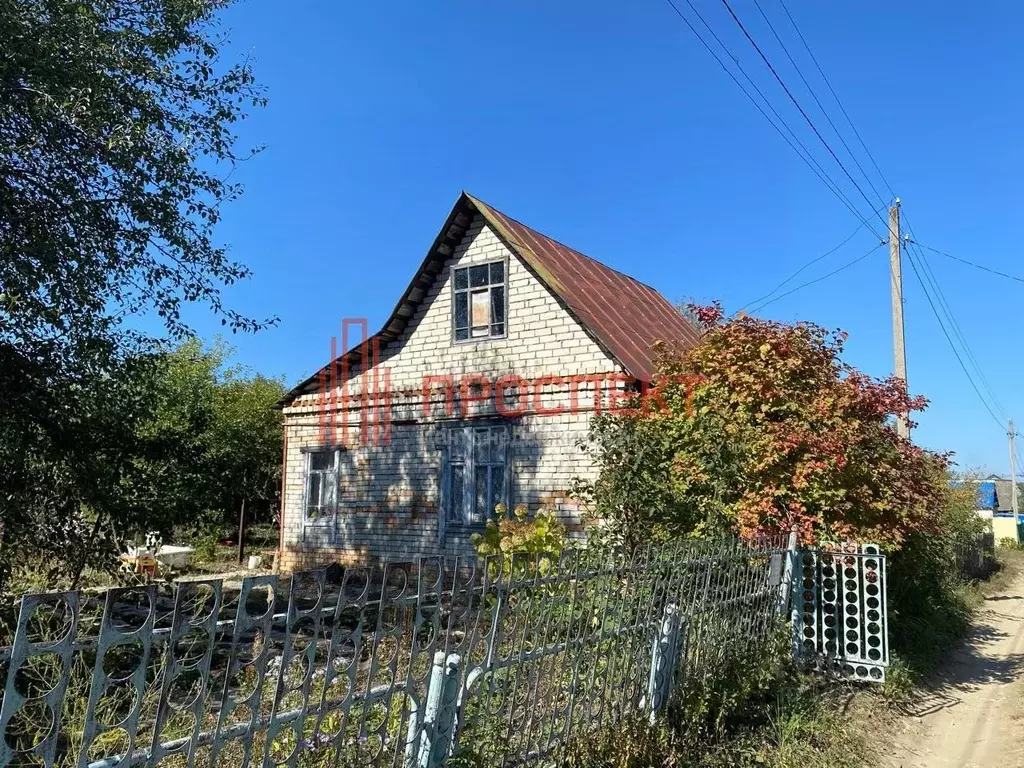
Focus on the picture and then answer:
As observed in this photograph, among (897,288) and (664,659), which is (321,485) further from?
(897,288)

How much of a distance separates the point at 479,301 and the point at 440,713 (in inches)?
377

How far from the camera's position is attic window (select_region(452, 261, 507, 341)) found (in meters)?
12.0

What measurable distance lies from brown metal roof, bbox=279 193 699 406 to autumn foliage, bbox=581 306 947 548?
2.40 meters

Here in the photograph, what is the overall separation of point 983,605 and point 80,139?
16.4m

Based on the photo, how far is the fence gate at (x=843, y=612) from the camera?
653 centimetres

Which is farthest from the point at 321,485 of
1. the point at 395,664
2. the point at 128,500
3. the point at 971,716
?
the point at 395,664

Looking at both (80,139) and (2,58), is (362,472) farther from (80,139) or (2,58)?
(2,58)

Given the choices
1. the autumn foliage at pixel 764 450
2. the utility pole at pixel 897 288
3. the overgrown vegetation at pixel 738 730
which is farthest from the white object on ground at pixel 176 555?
the utility pole at pixel 897 288

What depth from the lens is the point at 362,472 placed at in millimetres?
13258

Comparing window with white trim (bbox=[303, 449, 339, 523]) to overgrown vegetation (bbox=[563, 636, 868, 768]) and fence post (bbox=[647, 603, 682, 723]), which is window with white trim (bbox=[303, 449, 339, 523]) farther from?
fence post (bbox=[647, 603, 682, 723])

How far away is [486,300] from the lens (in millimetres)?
12211

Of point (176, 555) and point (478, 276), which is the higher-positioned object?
point (478, 276)

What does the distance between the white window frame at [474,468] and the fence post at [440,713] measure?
26.6ft

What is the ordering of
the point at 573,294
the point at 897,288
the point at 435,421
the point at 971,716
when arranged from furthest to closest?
the point at 897,288 → the point at 435,421 → the point at 573,294 → the point at 971,716
